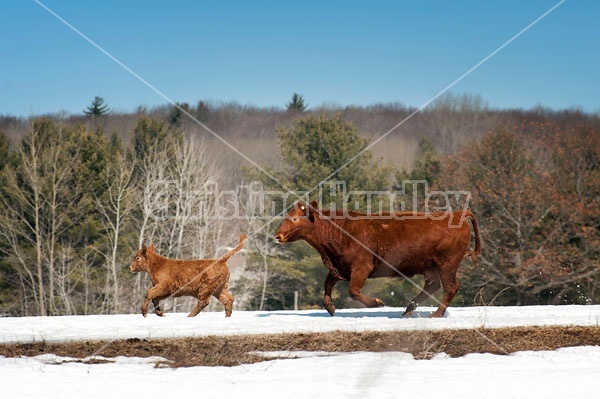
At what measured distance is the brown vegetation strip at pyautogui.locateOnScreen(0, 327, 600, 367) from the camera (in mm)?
8859

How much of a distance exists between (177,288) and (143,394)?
19.6ft

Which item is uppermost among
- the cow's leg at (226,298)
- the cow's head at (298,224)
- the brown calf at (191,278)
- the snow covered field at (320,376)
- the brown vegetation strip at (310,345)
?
the cow's head at (298,224)

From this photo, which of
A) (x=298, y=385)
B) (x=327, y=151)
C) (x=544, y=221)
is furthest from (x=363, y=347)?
(x=327, y=151)

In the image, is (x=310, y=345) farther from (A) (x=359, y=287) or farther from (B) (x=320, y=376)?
(A) (x=359, y=287)

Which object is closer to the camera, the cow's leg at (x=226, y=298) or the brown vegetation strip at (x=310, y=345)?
the brown vegetation strip at (x=310, y=345)

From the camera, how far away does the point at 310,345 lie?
372 inches

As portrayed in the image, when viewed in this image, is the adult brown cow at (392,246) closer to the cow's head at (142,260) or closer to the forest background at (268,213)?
the cow's head at (142,260)

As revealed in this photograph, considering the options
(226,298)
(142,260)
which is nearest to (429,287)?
(226,298)

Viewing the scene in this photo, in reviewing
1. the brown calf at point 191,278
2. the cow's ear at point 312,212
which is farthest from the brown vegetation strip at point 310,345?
the cow's ear at point 312,212

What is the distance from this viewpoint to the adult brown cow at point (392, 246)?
42.2ft

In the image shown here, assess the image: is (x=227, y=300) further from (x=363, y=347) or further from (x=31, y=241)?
(x=31, y=241)

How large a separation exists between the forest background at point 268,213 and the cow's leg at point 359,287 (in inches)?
879

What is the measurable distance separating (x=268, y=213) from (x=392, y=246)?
3442 cm

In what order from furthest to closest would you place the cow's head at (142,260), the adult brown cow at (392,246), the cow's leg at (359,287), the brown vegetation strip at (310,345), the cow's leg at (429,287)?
the cow's head at (142,260) < the cow's leg at (429,287) < the adult brown cow at (392,246) < the cow's leg at (359,287) < the brown vegetation strip at (310,345)
